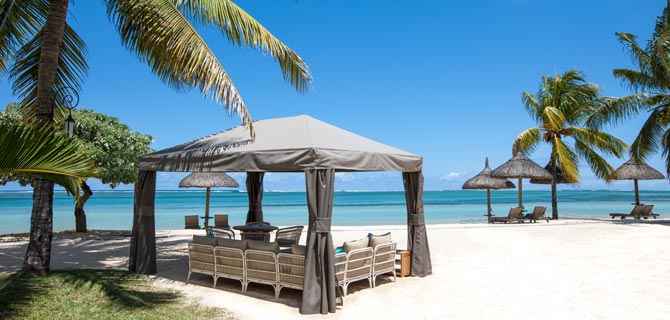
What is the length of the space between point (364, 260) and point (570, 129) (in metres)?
17.6

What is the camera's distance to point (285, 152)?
6309mm

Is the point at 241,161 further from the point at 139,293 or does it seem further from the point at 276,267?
the point at 139,293

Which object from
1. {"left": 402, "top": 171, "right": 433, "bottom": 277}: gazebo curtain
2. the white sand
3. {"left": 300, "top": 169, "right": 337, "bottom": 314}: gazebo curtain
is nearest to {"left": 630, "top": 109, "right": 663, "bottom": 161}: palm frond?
the white sand

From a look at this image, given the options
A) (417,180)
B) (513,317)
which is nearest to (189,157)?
(417,180)

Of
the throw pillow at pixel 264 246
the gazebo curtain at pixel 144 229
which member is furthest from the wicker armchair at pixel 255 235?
the throw pillow at pixel 264 246

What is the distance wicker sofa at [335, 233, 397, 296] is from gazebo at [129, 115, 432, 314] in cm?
53

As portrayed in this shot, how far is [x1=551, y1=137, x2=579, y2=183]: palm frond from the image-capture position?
66.6 ft

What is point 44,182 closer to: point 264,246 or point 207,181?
point 264,246

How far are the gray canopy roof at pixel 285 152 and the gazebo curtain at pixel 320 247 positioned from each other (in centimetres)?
21

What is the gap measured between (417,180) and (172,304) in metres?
4.17

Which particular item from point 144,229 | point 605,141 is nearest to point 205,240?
point 144,229

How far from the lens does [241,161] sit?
670 centimetres

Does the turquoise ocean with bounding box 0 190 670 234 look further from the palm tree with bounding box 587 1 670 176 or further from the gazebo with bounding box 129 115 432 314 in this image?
the palm tree with bounding box 587 1 670 176

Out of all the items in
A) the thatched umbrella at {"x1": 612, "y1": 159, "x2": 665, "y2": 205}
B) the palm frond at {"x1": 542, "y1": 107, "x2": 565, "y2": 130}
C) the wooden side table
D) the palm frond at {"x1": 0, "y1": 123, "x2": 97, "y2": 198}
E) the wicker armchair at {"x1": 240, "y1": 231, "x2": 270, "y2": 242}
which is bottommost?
the wooden side table
